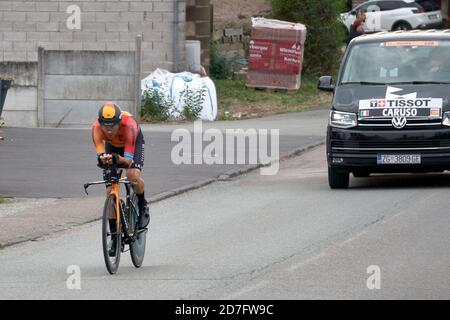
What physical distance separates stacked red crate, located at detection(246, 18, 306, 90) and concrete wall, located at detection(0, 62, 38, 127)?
24.6 ft

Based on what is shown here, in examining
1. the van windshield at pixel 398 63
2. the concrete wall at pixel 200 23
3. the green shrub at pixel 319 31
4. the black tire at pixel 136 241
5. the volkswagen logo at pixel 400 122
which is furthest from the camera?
the green shrub at pixel 319 31

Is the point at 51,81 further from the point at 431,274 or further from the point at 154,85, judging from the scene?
the point at 431,274

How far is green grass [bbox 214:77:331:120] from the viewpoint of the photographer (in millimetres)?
30484

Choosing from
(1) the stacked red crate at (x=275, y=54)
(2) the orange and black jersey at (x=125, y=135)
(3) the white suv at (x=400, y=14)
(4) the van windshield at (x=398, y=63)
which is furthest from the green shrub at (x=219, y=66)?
(2) the orange and black jersey at (x=125, y=135)

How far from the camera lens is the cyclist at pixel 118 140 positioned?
11617 mm

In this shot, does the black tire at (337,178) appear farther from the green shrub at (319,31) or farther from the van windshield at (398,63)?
the green shrub at (319,31)

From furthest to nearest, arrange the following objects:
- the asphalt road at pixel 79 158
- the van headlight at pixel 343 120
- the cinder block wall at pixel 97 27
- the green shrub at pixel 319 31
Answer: the green shrub at pixel 319 31, the cinder block wall at pixel 97 27, the asphalt road at pixel 79 158, the van headlight at pixel 343 120

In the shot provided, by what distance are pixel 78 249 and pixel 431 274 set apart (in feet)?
12.8

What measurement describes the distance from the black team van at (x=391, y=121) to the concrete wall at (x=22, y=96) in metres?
10.6

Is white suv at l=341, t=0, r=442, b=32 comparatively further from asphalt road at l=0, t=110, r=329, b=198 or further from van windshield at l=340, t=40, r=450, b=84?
van windshield at l=340, t=40, r=450, b=84

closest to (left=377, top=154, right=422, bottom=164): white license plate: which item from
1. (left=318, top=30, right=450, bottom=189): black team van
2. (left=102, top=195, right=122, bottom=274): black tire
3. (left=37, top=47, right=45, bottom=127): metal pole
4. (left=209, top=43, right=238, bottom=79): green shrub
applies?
(left=318, top=30, right=450, bottom=189): black team van
